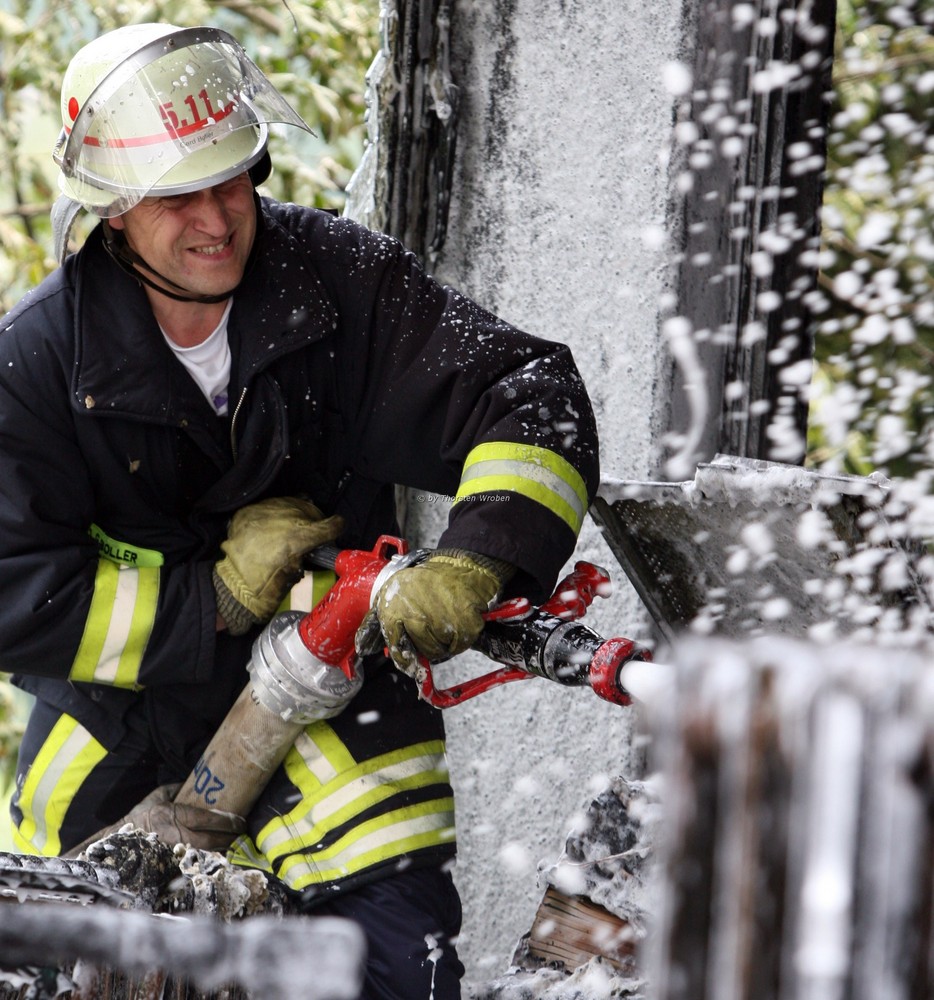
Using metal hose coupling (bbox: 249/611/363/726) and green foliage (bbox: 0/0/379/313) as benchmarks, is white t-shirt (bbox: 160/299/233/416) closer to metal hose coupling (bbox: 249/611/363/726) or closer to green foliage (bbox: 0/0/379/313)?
metal hose coupling (bbox: 249/611/363/726)

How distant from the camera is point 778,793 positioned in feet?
2.58

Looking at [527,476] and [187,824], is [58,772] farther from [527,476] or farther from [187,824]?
[527,476]

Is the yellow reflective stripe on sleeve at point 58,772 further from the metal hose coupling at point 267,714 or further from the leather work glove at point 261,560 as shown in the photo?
the leather work glove at point 261,560

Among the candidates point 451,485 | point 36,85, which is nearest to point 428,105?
point 451,485

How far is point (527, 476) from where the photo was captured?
7.78ft

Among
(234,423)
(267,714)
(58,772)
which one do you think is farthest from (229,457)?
(58,772)

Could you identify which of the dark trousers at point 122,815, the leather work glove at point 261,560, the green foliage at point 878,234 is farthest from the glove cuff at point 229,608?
the green foliage at point 878,234

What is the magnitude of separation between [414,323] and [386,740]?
0.81 metres

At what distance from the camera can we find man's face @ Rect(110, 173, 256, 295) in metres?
2.54

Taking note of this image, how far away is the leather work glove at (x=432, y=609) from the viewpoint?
2203mm

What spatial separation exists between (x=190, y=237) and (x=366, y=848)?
119 centimetres

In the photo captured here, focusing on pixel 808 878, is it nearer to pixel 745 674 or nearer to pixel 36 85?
pixel 745 674

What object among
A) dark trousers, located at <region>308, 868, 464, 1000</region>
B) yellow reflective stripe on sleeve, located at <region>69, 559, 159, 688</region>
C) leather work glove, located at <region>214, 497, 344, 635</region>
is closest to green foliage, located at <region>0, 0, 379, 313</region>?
leather work glove, located at <region>214, 497, 344, 635</region>

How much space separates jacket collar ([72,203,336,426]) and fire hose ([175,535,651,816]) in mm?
397
